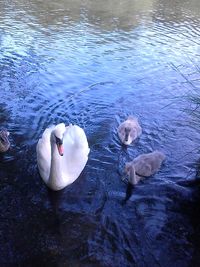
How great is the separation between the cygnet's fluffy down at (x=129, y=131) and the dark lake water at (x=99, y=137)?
147 mm

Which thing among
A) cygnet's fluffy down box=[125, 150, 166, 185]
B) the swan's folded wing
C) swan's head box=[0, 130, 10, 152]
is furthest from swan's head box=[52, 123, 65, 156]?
swan's head box=[0, 130, 10, 152]

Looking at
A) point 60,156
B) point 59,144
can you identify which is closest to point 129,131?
point 60,156

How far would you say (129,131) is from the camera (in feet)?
24.9

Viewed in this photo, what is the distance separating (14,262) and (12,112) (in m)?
3.98

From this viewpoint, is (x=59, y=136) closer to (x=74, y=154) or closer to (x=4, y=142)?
(x=74, y=154)

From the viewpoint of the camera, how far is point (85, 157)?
682 cm

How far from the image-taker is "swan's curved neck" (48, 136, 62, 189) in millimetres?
6262

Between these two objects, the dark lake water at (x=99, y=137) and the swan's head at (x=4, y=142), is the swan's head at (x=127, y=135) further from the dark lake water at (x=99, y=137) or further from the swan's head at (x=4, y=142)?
the swan's head at (x=4, y=142)

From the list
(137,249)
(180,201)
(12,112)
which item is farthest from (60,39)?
(137,249)

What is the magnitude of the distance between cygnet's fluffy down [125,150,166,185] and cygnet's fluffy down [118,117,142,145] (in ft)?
2.02

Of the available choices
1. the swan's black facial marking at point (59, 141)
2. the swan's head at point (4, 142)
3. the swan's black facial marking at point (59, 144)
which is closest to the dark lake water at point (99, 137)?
the swan's head at point (4, 142)

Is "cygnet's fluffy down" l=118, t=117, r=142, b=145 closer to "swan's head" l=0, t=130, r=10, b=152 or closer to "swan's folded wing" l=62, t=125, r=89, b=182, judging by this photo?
"swan's folded wing" l=62, t=125, r=89, b=182

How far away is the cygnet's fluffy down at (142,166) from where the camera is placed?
647 centimetres

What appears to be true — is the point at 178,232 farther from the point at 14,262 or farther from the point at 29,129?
the point at 29,129
